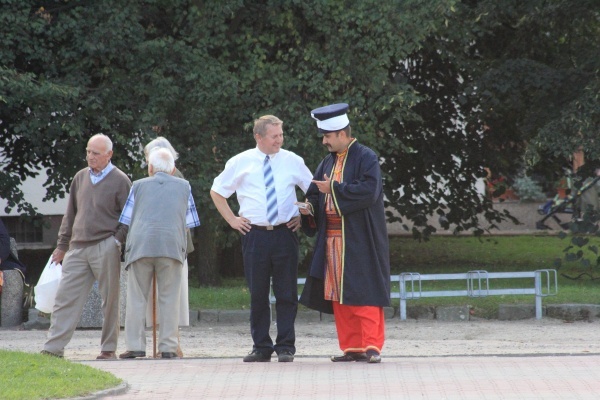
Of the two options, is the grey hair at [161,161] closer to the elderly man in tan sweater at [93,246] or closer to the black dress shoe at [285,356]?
the elderly man in tan sweater at [93,246]

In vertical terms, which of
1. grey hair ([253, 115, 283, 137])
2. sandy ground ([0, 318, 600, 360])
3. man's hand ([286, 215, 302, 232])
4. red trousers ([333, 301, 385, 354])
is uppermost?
grey hair ([253, 115, 283, 137])

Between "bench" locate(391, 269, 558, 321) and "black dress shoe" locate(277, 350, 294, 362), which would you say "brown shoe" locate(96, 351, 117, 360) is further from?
"bench" locate(391, 269, 558, 321)

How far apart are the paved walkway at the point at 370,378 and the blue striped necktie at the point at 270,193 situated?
1142mm

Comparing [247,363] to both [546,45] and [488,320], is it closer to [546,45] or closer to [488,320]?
[488,320]

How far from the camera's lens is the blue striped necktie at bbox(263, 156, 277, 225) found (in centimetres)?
904

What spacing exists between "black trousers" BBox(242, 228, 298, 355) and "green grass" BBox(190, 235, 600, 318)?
5351 mm

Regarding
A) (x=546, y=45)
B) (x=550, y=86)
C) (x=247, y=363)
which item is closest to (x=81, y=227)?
(x=247, y=363)

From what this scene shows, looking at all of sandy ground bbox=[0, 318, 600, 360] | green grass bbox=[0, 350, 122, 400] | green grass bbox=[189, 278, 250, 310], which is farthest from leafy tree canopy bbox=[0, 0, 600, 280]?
green grass bbox=[0, 350, 122, 400]

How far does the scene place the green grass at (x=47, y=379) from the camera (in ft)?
23.9

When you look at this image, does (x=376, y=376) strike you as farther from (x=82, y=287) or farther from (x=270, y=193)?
(x=82, y=287)

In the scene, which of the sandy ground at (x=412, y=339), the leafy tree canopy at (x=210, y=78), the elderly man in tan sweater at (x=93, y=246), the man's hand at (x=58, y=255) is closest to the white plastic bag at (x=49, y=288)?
the man's hand at (x=58, y=255)

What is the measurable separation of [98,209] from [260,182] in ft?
5.11

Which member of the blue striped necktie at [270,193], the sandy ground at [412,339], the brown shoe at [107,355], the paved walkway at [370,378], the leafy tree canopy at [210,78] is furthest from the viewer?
the leafy tree canopy at [210,78]

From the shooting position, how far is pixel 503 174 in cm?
2022
